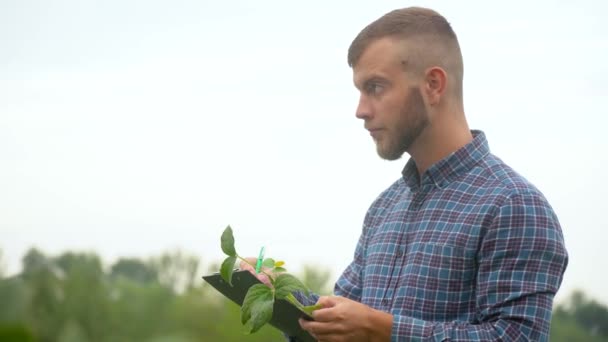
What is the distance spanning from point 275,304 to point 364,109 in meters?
0.70

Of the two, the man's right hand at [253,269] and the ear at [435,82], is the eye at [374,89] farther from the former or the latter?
the man's right hand at [253,269]

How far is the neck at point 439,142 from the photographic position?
101 inches

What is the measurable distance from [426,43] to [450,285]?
0.82 m

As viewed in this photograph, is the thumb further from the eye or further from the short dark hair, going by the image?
the short dark hair

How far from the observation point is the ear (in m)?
2.54

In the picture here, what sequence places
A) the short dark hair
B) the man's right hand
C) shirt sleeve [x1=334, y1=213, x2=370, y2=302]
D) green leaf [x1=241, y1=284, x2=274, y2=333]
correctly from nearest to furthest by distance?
green leaf [x1=241, y1=284, x2=274, y2=333] → the man's right hand → the short dark hair → shirt sleeve [x1=334, y1=213, x2=370, y2=302]

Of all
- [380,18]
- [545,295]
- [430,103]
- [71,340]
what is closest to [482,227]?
[545,295]

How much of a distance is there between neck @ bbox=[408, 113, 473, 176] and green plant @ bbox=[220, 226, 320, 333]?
2.15ft

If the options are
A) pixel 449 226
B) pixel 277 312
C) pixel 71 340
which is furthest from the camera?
pixel 449 226

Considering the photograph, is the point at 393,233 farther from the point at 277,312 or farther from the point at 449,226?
the point at 277,312

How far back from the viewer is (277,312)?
2225mm

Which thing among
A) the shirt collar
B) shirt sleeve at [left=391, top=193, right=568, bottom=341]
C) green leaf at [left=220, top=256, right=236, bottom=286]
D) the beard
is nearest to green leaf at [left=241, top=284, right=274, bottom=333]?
green leaf at [left=220, top=256, right=236, bottom=286]

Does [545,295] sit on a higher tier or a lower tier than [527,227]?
lower

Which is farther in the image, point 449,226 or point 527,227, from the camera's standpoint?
point 449,226
